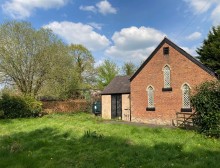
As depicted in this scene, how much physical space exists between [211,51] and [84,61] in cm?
2970

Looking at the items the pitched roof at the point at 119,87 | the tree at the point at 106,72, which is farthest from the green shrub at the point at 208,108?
the tree at the point at 106,72

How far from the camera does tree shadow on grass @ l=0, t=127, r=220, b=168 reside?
9.73 meters

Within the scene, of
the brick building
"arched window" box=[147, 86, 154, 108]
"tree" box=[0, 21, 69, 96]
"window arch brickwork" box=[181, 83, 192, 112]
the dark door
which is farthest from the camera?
"tree" box=[0, 21, 69, 96]

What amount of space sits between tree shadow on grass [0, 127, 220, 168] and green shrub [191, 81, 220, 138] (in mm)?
3539

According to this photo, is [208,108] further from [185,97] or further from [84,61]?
[84,61]

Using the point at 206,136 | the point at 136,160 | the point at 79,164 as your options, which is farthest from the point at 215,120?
the point at 79,164

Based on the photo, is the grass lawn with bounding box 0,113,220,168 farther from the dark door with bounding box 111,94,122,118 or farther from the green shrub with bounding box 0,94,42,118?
the green shrub with bounding box 0,94,42,118

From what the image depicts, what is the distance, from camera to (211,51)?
122ft

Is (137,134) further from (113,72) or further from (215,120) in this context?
(113,72)

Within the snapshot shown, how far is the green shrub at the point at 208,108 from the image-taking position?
590 inches

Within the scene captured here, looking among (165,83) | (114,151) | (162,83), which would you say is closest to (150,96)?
(162,83)

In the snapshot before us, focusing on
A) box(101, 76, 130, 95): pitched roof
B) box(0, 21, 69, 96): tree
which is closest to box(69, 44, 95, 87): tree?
box(0, 21, 69, 96): tree

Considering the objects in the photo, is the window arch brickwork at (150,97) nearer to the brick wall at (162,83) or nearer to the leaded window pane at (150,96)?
the leaded window pane at (150,96)

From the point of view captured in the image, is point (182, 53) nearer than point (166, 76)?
Yes
